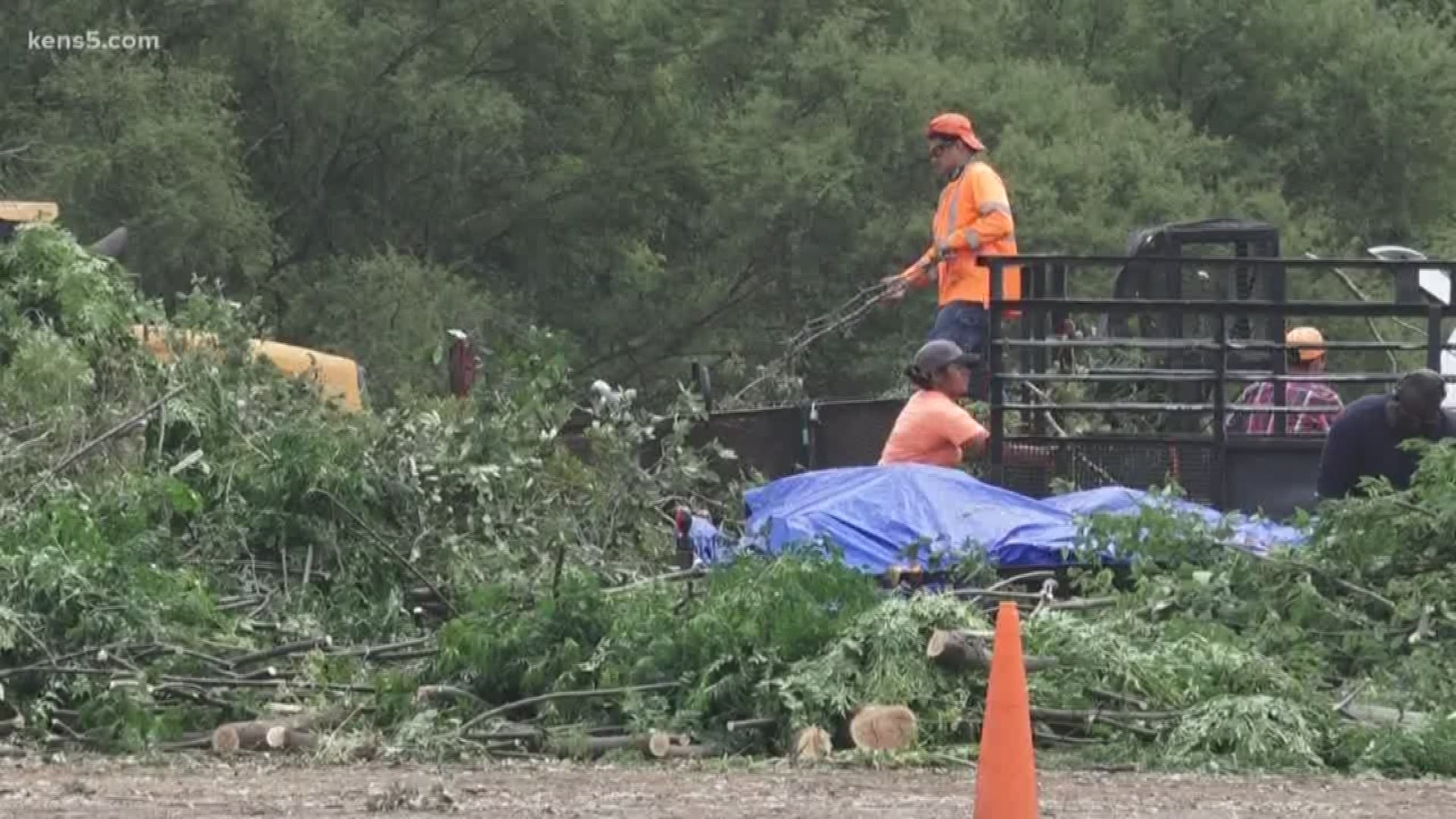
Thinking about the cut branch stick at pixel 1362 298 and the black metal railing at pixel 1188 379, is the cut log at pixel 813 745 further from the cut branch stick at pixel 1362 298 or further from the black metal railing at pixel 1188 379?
the cut branch stick at pixel 1362 298

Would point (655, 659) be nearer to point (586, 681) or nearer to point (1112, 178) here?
point (586, 681)

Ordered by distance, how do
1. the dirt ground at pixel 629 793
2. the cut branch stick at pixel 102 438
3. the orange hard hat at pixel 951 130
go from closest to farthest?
the dirt ground at pixel 629 793 → the cut branch stick at pixel 102 438 → the orange hard hat at pixel 951 130

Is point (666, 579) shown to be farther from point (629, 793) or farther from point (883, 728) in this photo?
point (629, 793)

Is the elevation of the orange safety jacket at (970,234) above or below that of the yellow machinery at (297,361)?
above

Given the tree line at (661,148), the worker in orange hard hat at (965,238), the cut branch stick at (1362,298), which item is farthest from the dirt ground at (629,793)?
the tree line at (661,148)

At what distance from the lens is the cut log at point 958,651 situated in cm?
1135

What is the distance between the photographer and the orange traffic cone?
30.0ft

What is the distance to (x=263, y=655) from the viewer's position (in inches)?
492

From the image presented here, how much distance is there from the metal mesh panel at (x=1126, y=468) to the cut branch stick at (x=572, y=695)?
389cm

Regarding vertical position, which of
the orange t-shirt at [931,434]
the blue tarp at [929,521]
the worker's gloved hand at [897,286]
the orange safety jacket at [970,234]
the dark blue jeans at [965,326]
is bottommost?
the blue tarp at [929,521]

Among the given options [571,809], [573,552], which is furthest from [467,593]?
[571,809]

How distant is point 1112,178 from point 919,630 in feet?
80.0

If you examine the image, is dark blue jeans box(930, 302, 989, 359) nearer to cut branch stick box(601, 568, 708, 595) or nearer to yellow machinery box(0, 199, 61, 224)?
cut branch stick box(601, 568, 708, 595)

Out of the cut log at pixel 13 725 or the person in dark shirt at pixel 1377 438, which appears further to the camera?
the person in dark shirt at pixel 1377 438
